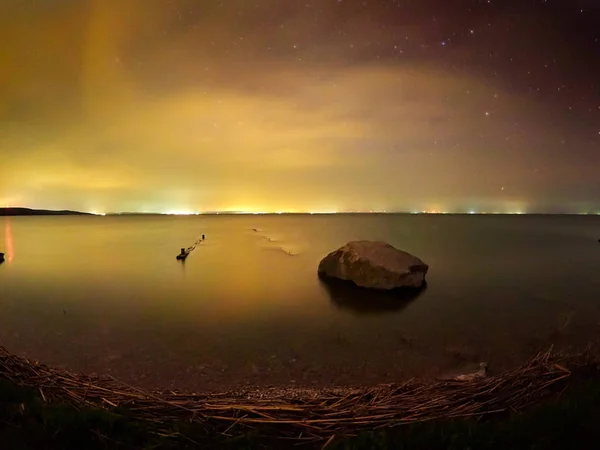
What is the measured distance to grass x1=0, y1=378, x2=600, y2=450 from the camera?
429cm

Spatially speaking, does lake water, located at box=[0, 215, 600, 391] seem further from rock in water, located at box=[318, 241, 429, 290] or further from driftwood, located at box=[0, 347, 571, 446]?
driftwood, located at box=[0, 347, 571, 446]

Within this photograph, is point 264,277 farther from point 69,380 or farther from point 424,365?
point 69,380

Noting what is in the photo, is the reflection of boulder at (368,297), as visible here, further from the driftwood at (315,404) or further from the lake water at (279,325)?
the driftwood at (315,404)

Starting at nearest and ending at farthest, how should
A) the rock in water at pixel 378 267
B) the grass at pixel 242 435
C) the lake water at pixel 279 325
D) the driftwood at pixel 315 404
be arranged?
the grass at pixel 242 435
the driftwood at pixel 315 404
the lake water at pixel 279 325
the rock in water at pixel 378 267

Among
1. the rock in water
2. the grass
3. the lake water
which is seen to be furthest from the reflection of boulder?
the grass

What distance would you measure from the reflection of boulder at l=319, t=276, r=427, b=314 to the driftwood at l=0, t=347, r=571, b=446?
1248cm

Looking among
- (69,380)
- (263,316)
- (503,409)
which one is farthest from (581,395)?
(263,316)

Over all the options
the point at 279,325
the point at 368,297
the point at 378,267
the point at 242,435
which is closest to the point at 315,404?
the point at 242,435

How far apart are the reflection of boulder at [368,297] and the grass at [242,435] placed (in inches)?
542

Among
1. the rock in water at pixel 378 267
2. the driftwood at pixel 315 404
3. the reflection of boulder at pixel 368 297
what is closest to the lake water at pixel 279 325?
the reflection of boulder at pixel 368 297

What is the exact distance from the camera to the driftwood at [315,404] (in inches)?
196

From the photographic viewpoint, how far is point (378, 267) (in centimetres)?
2339

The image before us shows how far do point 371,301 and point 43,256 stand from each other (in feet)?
146

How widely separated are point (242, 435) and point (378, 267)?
19.6 metres
